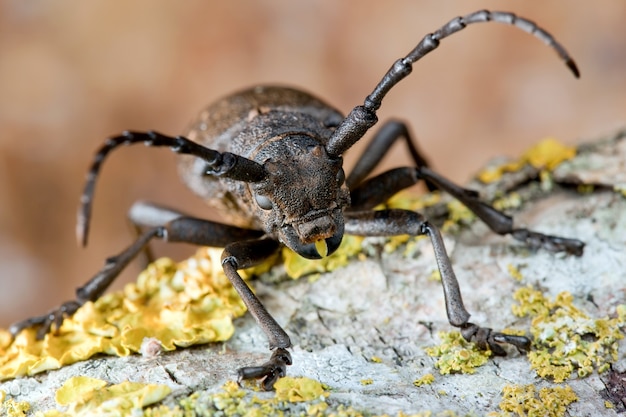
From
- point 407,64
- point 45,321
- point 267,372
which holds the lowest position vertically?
point 267,372

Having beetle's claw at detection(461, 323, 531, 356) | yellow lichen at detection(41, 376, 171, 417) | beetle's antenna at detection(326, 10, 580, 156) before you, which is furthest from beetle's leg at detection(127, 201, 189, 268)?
beetle's claw at detection(461, 323, 531, 356)

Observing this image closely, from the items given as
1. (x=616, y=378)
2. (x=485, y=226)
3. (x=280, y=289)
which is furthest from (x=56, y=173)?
(x=616, y=378)

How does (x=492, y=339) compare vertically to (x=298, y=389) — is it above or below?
above

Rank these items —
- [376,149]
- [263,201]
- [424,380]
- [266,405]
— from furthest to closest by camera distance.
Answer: [376,149] < [263,201] < [424,380] < [266,405]

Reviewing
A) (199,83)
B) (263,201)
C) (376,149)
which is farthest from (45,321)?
(199,83)

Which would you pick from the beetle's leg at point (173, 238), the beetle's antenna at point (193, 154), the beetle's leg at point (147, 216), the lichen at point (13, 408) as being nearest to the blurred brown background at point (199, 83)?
the beetle's leg at point (147, 216)

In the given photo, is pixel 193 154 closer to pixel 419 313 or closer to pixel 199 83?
pixel 419 313
